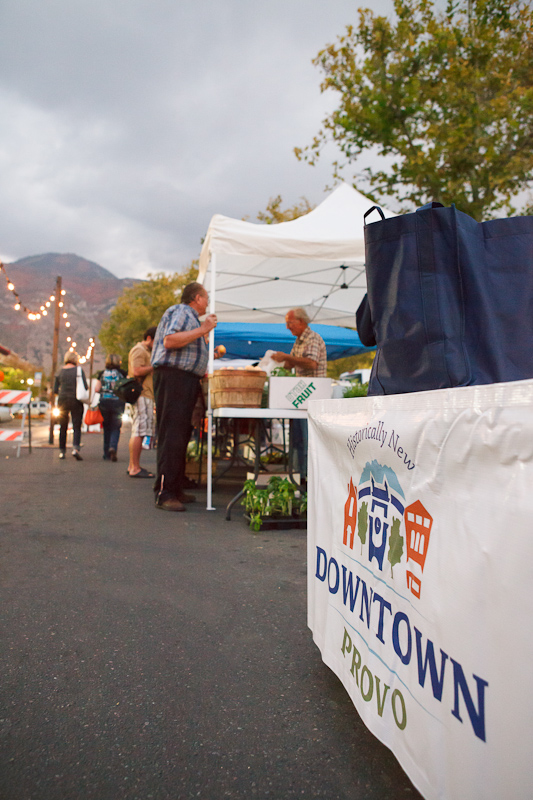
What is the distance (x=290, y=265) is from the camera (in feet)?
29.2

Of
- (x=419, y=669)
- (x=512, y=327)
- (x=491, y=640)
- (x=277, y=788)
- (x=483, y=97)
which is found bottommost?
(x=277, y=788)

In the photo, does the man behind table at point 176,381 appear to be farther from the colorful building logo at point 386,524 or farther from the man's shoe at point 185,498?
the colorful building logo at point 386,524

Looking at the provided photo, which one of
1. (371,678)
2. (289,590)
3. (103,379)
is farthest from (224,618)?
(103,379)

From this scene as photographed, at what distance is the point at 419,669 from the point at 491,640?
0.39 meters

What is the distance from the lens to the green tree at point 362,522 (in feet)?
6.41

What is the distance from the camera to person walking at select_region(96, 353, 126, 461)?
10.2 m

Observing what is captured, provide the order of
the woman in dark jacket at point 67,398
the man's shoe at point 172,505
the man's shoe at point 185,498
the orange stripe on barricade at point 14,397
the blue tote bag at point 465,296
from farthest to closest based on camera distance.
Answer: the orange stripe on barricade at point 14,397 < the woman in dark jacket at point 67,398 < the man's shoe at point 185,498 < the man's shoe at point 172,505 < the blue tote bag at point 465,296

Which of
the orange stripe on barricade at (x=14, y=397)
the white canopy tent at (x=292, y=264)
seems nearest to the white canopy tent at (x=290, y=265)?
the white canopy tent at (x=292, y=264)

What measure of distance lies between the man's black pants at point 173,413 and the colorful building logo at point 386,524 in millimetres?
3858

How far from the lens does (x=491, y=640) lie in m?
1.18

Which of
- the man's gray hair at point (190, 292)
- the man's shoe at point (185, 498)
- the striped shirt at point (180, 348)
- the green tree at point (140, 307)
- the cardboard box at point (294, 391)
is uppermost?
the green tree at point (140, 307)

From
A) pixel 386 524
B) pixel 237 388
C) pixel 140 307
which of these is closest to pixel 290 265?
pixel 237 388

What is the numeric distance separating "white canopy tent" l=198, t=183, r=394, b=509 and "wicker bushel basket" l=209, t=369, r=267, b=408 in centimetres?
39

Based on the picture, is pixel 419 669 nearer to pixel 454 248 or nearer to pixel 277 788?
pixel 277 788
